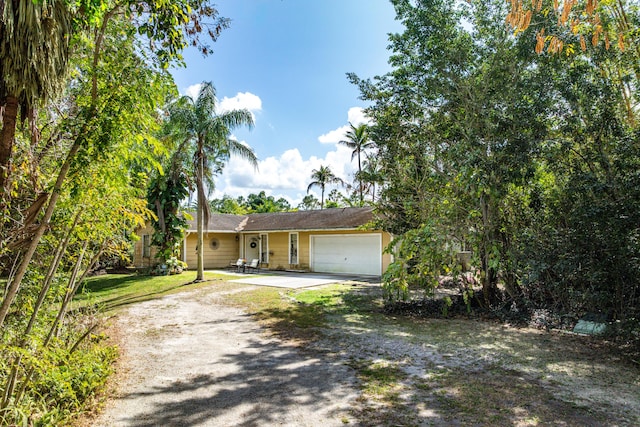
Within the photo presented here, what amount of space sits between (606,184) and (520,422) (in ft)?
15.7

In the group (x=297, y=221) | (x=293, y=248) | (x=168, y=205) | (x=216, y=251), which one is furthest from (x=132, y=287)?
(x=297, y=221)

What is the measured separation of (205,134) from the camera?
48.1 feet

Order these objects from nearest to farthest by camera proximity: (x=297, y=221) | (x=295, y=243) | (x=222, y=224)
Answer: (x=295, y=243) < (x=297, y=221) < (x=222, y=224)

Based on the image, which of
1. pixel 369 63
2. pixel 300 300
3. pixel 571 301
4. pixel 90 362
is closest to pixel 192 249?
pixel 300 300

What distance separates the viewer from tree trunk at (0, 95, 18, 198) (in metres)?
3.01

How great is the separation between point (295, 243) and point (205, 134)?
8.95m

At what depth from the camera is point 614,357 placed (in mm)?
5816

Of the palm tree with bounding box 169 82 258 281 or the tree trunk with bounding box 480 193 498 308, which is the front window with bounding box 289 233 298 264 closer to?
the palm tree with bounding box 169 82 258 281

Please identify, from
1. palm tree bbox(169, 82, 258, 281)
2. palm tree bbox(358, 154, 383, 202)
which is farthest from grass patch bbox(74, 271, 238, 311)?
palm tree bbox(358, 154, 383, 202)

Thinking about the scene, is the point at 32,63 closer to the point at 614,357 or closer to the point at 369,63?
the point at 614,357

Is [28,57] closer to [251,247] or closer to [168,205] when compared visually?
[168,205]

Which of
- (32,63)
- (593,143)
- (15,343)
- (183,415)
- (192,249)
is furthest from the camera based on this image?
(192,249)

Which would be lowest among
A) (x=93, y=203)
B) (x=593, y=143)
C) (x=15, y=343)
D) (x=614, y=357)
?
(x=614, y=357)

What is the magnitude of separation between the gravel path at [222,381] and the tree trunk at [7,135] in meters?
2.52
